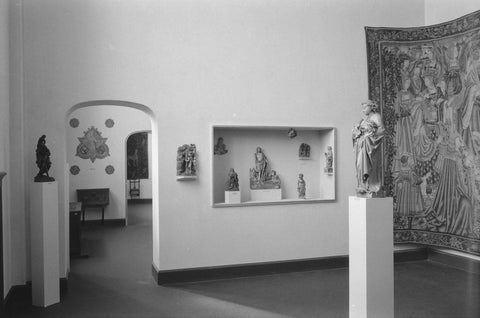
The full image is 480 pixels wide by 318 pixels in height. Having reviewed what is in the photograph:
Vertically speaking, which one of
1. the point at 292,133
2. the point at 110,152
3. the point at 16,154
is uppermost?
the point at 292,133

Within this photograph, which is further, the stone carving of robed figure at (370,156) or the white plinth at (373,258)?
the stone carving of robed figure at (370,156)

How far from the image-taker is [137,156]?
63.5 ft

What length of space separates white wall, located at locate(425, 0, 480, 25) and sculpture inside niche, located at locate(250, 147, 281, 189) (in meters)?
4.60

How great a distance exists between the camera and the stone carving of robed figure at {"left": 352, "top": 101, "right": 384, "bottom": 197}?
551 cm

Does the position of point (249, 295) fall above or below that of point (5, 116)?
below

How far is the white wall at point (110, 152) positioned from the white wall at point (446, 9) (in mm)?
9144

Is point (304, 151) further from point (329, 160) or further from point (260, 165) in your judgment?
point (260, 165)

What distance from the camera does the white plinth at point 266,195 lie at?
844 cm

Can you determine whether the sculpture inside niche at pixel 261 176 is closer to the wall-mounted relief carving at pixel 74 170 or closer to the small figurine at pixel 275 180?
the small figurine at pixel 275 180

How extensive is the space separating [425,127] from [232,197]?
432cm

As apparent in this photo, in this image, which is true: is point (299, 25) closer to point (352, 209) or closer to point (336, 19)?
point (336, 19)

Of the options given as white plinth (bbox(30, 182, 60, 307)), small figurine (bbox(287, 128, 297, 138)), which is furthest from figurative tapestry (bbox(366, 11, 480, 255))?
white plinth (bbox(30, 182, 60, 307))

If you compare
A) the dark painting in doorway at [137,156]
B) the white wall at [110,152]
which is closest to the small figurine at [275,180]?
the white wall at [110,152]

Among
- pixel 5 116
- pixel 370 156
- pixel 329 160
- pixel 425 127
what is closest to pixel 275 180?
pixel 329 160
